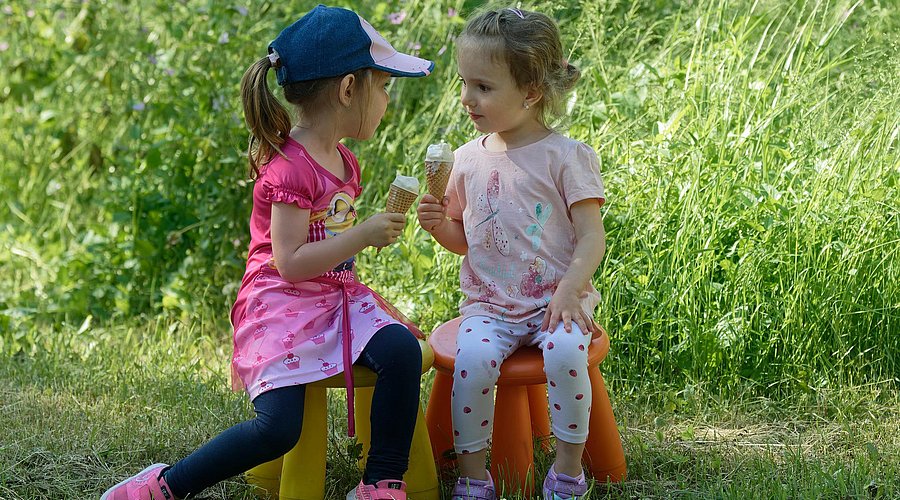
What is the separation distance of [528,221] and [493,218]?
0.31ft

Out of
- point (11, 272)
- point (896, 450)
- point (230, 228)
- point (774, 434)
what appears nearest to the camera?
point (896, 450)

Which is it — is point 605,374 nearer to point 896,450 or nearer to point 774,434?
point 774,434

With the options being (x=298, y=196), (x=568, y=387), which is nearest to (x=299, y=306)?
(x=298, y=196)

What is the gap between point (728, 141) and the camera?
3.71 meters

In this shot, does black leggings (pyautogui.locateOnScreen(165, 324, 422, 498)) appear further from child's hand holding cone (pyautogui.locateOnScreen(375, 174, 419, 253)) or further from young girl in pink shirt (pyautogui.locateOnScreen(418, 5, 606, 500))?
child's hand holding cone (pyautogui.locateOnScreen(375, 174, 419, 253))

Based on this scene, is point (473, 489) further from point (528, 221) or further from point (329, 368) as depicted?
point (528, 221)

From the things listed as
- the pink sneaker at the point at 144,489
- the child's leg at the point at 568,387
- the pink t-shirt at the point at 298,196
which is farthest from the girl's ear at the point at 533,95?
the pink sneaker at the point at 144,489

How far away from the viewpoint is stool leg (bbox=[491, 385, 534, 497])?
2844 millimetres

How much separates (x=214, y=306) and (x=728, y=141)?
2.15 m

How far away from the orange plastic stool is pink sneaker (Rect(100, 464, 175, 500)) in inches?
28.9

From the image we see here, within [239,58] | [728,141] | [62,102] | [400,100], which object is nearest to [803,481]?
[728,141]

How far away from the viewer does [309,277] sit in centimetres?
264

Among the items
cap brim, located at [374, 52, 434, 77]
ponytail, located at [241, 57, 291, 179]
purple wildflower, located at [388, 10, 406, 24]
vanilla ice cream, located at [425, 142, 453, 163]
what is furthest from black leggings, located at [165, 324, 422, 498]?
purple wildflower, located at [388, 10, 406, 24]

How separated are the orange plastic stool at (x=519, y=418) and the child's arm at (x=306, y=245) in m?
0.41
